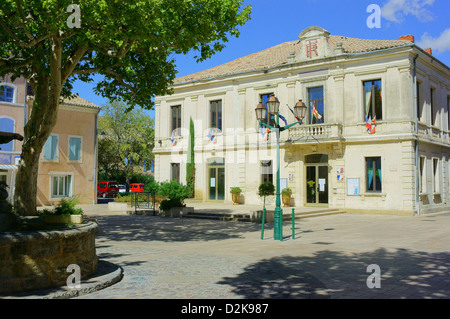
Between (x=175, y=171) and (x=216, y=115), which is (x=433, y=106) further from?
(x=175, y=171)

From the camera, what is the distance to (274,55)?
28.5 m

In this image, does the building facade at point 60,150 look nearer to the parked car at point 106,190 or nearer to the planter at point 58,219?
the parked car at point 106,190

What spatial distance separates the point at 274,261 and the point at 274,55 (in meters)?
21.7

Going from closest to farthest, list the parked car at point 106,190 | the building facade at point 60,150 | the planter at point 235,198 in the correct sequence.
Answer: the planter at point 235,198, the building facade at point 60,150, the parked car at point 106,190

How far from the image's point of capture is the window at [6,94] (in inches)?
1071

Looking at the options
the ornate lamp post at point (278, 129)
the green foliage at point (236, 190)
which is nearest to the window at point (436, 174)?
the green foliage at point (236, 190)

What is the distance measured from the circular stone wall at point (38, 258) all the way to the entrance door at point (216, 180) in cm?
2118

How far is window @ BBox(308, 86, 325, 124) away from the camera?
2434cm

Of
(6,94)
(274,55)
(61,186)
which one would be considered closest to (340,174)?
(274,55)

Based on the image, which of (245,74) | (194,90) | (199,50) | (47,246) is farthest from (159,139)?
(47,246)

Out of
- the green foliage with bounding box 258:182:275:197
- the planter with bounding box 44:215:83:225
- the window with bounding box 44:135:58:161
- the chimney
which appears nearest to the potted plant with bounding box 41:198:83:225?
the planter with bounding box 44:215:83:225

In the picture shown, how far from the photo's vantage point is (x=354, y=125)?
23.0m
